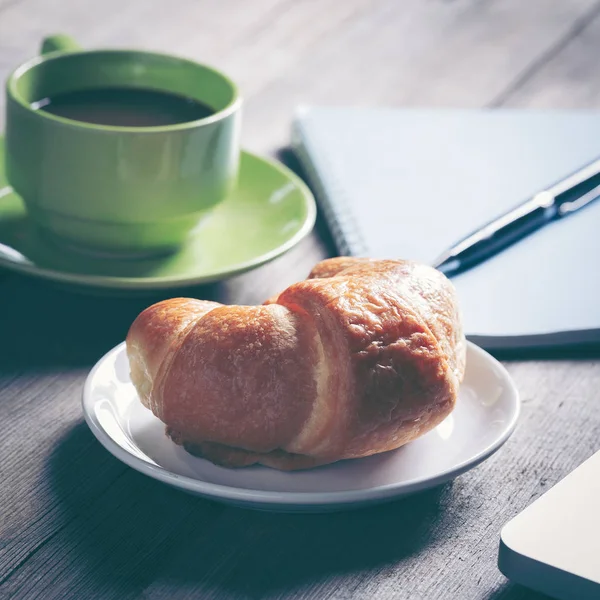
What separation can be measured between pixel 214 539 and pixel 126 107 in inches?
23.3

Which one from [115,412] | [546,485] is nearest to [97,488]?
[115,412]

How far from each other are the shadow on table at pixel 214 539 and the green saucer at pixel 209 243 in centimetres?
26

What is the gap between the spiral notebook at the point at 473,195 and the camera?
1.03m

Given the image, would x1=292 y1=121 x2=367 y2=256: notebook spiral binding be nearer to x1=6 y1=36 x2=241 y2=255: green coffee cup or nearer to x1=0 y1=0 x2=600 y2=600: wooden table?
x1=0 y1=0 x2=600 y2=600: wooden table

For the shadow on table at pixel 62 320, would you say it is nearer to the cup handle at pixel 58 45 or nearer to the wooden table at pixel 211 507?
the wooden table at pixel 211 507

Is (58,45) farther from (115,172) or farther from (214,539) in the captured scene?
(214,539)

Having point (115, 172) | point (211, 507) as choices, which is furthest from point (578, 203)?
point (211, 507)

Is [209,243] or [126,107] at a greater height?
[126,107]

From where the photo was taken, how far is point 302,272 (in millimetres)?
1101

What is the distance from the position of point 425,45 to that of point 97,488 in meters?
1.26

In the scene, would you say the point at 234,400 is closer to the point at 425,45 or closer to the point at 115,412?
the point at 115,412

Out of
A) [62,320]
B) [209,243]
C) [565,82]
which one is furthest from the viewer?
[565,82]

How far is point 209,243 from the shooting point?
43.8 inches

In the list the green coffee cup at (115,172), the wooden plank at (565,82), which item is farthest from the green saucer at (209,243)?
the wooden plank at (565,82)
